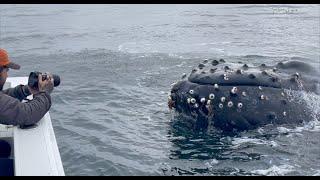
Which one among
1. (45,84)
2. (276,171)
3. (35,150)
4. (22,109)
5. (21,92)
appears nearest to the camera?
(35,150)

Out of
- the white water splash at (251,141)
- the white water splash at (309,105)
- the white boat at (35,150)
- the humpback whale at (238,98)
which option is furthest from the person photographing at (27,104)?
the white water splash at (309,105)

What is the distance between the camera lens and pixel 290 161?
850 cm

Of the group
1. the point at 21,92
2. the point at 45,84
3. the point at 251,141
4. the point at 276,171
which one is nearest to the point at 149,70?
the point at 251,141

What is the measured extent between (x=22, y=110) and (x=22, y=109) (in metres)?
0.01

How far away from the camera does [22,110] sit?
715 centimetres

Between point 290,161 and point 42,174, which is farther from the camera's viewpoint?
point 290,161

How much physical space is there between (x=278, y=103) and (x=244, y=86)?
657mm

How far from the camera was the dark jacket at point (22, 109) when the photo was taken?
7.11 meters

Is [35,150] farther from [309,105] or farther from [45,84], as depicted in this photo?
[309,105]

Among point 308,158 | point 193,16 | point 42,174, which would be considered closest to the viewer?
point 42,174

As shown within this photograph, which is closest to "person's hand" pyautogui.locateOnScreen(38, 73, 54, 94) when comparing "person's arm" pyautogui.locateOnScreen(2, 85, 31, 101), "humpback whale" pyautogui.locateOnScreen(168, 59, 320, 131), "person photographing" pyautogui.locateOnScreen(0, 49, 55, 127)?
"person photographing" pyautogui.locateOnScreen(0, 49, 55, 127)

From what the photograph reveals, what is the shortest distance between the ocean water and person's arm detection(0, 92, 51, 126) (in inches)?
52.8
